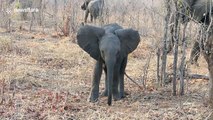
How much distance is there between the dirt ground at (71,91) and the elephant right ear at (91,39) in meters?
0.65

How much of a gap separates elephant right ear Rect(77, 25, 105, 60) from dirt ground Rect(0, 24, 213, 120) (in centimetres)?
65

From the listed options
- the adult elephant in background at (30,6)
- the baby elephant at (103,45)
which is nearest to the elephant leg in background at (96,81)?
the baby elephant at (103,45)

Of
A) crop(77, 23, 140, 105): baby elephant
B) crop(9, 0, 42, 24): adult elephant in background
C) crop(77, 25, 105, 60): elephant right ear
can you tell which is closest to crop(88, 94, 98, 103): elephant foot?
crop(77, 23, 140, 105): baby elephant

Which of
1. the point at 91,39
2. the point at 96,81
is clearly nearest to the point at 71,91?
the point at 96,81

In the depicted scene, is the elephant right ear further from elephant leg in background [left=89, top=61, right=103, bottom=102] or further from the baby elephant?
elephant leg in background [left=89, top=61, right=103, bottom=102]

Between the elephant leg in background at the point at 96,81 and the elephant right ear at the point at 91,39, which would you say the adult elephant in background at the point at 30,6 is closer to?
the elephant right ear at the point at 91,39

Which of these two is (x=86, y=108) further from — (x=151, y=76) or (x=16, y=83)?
(x=151, y=76)

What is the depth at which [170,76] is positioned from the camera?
7.71m

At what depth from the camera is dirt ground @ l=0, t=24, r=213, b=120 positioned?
5641mm

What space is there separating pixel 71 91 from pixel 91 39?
0.96 m

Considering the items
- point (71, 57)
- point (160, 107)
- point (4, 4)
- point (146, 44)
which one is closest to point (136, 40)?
point (160, 107)

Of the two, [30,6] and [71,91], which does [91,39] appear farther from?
[30,6]

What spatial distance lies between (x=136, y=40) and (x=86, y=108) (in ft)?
4.51

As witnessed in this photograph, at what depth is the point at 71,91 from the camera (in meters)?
7.04
